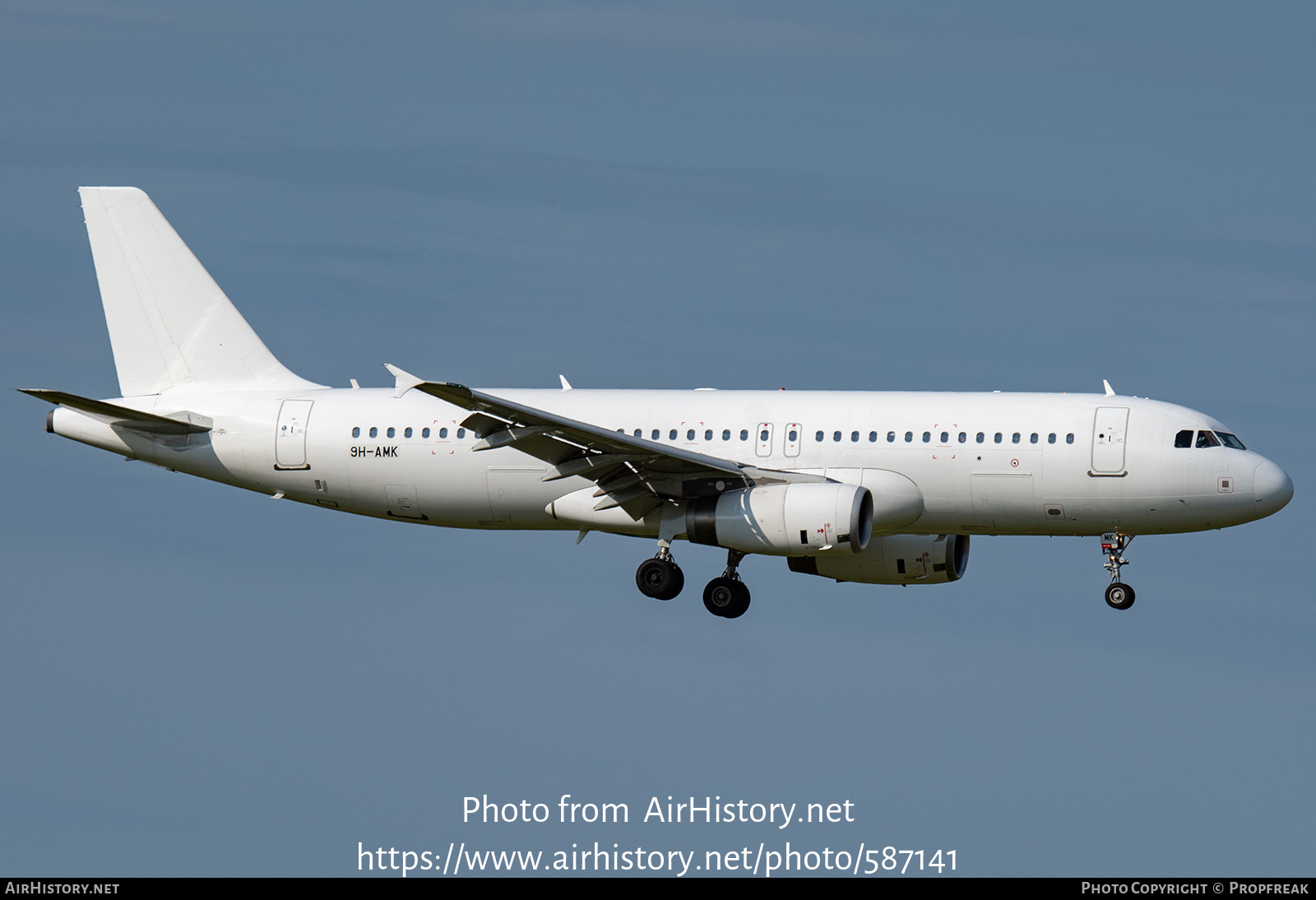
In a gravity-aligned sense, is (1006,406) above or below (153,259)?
below

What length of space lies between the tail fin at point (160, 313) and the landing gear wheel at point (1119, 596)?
2166 cm

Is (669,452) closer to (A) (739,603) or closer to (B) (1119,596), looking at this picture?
(A) (739,603)

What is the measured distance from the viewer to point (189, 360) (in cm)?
4925

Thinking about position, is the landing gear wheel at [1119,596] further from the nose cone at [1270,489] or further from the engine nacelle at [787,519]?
the engine nacelle at [787,519]

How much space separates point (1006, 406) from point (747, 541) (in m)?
7.11

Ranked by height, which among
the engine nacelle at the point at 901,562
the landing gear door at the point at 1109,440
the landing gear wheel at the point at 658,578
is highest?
the landing gear door at the point at 1109,440

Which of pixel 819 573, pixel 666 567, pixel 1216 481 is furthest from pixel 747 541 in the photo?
pixel 1216 481

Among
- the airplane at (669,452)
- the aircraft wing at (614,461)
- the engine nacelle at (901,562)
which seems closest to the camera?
the aircraft wing at (614,461)

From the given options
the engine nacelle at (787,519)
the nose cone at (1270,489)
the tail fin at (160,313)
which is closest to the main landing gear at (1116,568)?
the nose cone at (1270,489)

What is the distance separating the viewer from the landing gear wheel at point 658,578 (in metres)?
44.5

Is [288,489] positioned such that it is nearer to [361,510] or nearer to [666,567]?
[361,510]

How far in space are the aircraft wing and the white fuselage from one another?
39.8 inches

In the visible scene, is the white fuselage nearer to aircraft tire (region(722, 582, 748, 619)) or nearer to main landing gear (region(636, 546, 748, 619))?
main landing gear (region(636, 546, 748, 619))

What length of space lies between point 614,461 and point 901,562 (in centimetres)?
953
